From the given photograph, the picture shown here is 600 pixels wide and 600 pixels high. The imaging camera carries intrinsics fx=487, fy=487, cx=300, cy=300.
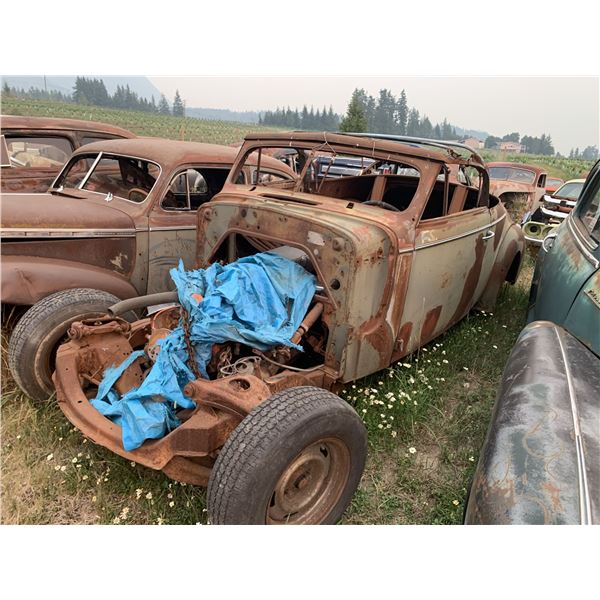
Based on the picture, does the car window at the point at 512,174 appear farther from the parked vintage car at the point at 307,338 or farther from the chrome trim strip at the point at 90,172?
the chrome trim strip at the point at 90,172

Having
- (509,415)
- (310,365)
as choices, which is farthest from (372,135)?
(509,415)

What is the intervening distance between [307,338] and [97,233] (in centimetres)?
224

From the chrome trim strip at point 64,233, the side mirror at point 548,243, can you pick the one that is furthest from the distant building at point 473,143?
the chrome trim strip at point 64,233

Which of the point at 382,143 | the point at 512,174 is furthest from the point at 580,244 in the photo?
the point at 512,174

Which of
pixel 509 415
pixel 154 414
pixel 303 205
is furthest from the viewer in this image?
pixel 303 205

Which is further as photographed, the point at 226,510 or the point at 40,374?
the point at 40,374

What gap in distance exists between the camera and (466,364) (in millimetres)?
4367

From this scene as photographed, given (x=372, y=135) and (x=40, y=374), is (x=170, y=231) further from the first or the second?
(x=372, y=135)

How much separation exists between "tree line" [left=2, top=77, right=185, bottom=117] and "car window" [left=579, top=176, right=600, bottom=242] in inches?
2796

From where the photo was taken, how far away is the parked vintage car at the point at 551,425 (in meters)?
1.69

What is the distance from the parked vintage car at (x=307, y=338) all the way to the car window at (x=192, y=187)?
0.80m

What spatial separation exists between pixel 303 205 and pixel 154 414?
5.52ft

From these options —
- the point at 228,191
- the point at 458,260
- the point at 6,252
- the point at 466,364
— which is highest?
the point at 228,191

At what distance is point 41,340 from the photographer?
333 centimetres
